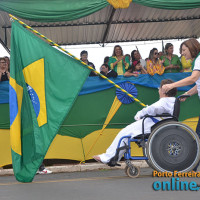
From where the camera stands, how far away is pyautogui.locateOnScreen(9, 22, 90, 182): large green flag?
4.61 meters

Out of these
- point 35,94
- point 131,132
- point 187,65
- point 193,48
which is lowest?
point 131,132

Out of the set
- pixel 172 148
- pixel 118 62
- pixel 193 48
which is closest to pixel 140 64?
pixel 118 62

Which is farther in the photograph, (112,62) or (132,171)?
(112,62)

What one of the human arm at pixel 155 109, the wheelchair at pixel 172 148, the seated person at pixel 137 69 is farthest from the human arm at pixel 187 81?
A: the seated person at pixel 137 69

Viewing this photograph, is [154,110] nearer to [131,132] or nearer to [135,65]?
[131,132]

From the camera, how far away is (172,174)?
409cm

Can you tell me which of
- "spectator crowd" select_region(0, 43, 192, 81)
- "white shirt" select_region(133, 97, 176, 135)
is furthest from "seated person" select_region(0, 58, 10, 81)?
"white shirt" select_region(133, 97, 176, 135)

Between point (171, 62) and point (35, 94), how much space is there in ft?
11.3

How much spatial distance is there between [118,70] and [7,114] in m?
2.28

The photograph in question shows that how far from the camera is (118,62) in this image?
7434 millimetres

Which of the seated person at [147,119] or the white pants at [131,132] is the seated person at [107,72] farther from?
the white pants at [131,132]

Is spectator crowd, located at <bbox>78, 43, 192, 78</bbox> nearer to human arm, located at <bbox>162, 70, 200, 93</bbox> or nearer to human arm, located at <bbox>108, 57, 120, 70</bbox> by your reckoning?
human arm, located at <bbox>108, 57, 120, 70</bbox>

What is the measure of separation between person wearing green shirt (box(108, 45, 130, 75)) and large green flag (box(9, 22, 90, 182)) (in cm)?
228

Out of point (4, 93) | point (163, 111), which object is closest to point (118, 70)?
point (4, 93)
